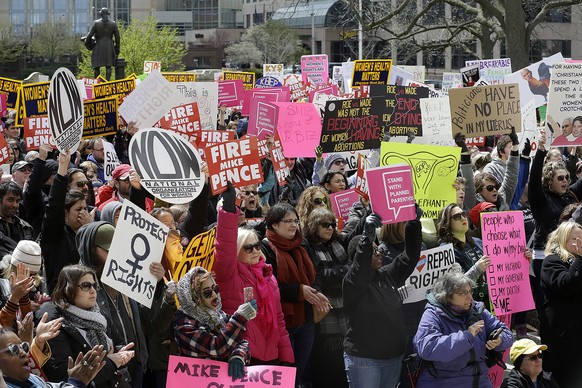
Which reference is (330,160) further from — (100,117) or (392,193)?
(392,193)

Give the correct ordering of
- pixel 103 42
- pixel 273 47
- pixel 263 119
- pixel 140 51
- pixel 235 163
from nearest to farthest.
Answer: pixel 235 163, pixel 263 119, pixel 103 42, pixel 140 51, pixel 273 47

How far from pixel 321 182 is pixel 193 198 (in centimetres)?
287

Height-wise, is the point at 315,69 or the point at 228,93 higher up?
the point at 315,69

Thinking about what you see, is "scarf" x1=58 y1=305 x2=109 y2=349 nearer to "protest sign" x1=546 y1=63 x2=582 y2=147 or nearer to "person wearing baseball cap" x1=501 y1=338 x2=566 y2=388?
"person wearing baseball cap" x1=501 y1=338 x2=566 y2=388

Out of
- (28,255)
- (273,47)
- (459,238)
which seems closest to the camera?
(28,255)

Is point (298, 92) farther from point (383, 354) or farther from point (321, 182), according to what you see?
point (383, 354)

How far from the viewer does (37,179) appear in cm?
769

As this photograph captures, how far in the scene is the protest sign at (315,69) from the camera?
20781 mm

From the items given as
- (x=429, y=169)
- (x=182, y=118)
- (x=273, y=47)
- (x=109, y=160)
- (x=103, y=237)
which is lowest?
(x=103, y=237)

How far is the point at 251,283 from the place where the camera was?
617 cm

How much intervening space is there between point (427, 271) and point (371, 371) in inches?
37.9

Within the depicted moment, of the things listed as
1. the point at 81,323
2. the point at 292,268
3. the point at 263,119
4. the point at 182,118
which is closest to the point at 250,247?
the point at 292,268

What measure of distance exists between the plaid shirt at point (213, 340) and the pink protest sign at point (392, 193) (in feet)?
5.66

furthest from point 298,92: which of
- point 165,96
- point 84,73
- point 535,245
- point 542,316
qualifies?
point 84,73
